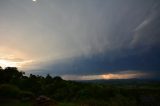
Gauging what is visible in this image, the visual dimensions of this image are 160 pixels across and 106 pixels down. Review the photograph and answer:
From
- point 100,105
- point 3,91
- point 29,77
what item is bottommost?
point 100,105

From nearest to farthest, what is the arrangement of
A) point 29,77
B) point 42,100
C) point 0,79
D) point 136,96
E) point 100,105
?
point 42,100 < point 100,105 < point 136,96 < point 0,79 < point 29,77

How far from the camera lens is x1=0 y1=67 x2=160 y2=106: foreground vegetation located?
40.2 metres

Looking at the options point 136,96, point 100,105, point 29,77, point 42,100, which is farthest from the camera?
point 29,77

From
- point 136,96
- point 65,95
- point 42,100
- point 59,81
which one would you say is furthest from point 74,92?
point 42,100

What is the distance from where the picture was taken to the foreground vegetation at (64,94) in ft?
132

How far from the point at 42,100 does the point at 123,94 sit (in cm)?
1958

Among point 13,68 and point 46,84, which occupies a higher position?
point 13,68

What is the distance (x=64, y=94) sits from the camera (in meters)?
47.5

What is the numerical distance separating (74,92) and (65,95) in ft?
6.51

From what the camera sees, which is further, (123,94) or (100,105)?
(123,94)

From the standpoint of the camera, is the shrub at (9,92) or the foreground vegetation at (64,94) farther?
the shrub at (9,92)

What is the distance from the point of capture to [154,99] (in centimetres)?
4191

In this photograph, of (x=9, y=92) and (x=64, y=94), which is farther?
(x=64, y=94)

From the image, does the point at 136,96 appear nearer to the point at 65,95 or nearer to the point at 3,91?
the point at 65,95
